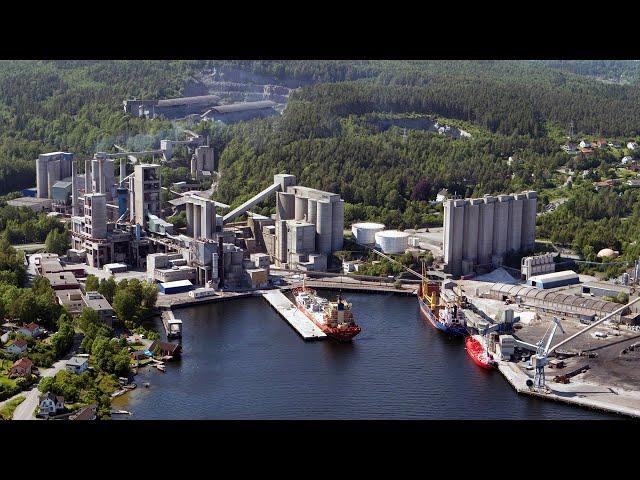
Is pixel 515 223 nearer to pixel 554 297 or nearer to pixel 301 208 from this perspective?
pixel 554 297

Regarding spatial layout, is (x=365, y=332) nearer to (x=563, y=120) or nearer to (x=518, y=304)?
(x=518, y=304)

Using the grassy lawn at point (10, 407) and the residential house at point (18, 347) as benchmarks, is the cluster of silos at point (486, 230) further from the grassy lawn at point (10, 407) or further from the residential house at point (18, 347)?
the grassy lawn at point (10, 407)

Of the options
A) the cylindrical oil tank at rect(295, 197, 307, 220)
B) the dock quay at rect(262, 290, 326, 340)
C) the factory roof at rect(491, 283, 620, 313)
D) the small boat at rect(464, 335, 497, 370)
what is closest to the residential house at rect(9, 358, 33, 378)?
the dock quay at rect(262, 290, 326, 340)

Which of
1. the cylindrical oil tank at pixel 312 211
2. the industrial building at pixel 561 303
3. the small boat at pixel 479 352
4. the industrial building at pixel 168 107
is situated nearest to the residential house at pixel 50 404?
the small boat at pixel 479 352

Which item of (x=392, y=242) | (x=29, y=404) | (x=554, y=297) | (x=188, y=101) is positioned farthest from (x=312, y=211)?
(x=188, y=101)

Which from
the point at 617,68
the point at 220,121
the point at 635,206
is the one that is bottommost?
the point at 635,206
